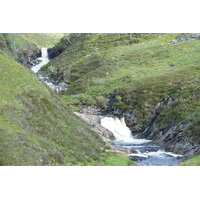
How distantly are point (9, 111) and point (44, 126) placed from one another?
14.4ft

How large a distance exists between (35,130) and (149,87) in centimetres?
4288

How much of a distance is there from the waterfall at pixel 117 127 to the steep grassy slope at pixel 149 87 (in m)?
1.94

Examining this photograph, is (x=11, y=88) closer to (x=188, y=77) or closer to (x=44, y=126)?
(x=44, y=126)

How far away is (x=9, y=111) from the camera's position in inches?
1067

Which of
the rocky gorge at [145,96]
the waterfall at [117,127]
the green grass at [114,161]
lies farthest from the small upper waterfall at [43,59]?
the green grass at [114,161]

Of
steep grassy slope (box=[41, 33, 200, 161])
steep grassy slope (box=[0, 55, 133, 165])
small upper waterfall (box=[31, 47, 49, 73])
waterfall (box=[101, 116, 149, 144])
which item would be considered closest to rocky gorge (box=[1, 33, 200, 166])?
steep grassy slope (box=[41, 33, 200, 161])

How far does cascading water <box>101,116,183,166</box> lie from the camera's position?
35919 mm

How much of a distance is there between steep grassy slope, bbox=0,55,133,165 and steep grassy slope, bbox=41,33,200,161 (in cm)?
1811

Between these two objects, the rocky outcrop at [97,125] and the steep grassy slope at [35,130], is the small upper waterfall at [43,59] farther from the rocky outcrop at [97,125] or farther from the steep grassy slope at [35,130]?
the steep grassy slope at [35,130]

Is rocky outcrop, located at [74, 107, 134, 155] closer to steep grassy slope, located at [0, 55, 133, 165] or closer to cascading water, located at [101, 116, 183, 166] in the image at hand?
cascading water, located at [101, 116, 183, 166]

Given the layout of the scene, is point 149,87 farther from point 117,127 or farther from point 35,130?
point 35,130

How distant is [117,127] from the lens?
5544cm

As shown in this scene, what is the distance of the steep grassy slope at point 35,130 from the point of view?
22.3 metres

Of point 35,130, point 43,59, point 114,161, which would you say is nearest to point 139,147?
point 114,161
